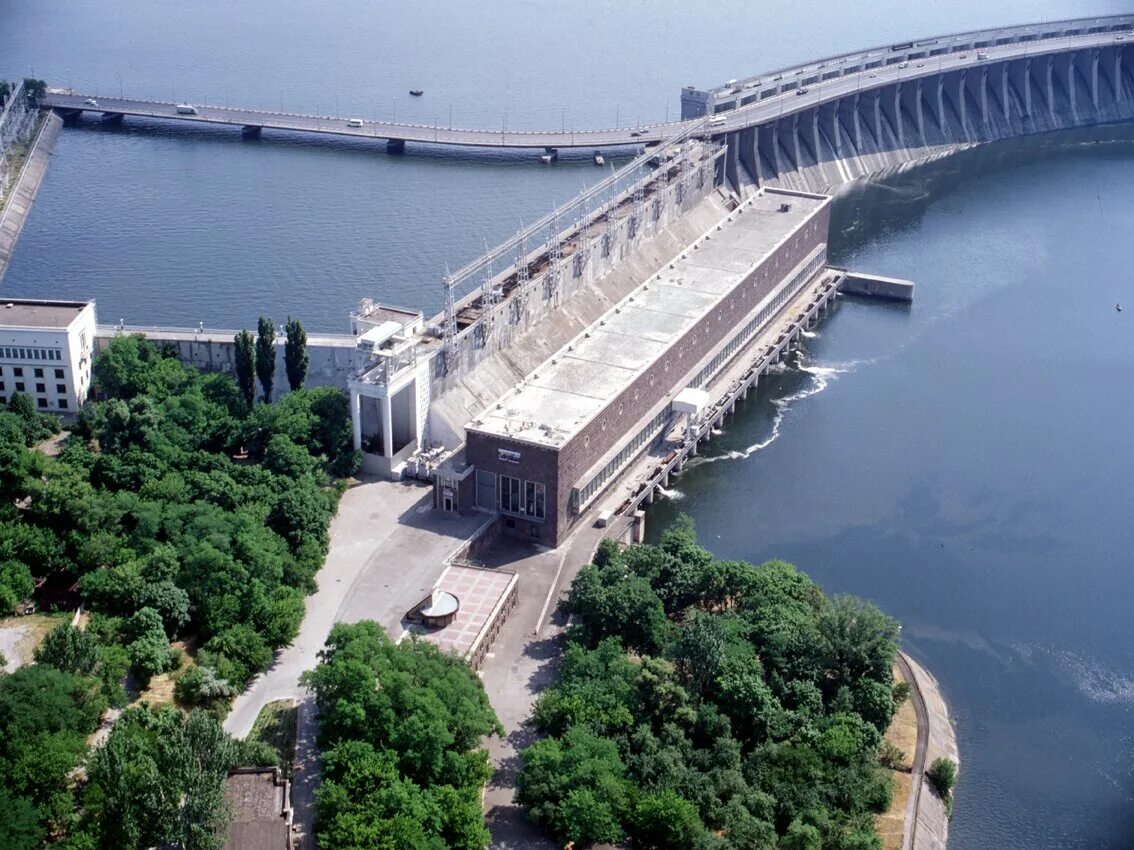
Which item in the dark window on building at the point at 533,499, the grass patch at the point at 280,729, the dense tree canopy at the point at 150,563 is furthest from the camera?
the dark window on building at the point at 533,499

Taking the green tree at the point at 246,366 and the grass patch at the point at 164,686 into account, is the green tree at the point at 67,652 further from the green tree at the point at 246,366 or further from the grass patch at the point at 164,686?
the green tree at the point at 246,366

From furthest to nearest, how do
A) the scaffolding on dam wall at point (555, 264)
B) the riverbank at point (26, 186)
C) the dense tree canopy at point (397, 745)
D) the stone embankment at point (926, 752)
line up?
the riverbank at point (26, 186)
the scaffolding on dam wall at point (555, 264)
the stone embankment at point (926, 752)
the dense tree canopy at point (397, 745)

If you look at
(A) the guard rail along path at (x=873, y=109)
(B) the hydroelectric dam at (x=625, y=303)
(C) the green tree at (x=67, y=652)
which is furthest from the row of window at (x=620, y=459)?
(A) the guard rail along path at (x=873, y=109)

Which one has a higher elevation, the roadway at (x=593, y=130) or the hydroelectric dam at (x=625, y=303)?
the roadway at (x=593, y=130)

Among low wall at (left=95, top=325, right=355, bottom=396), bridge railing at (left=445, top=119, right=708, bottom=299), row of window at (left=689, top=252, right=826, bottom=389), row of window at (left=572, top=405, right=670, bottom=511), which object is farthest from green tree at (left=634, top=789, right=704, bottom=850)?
row of window at (left=689, top=252, right=826, bottom=389)

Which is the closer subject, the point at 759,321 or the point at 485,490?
the point at 485,490

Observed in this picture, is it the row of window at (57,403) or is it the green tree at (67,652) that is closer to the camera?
the green tree at (67,652)

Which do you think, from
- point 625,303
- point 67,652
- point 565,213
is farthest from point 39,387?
point 565,213

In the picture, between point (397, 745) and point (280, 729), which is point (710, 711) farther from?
point (280, 729)
